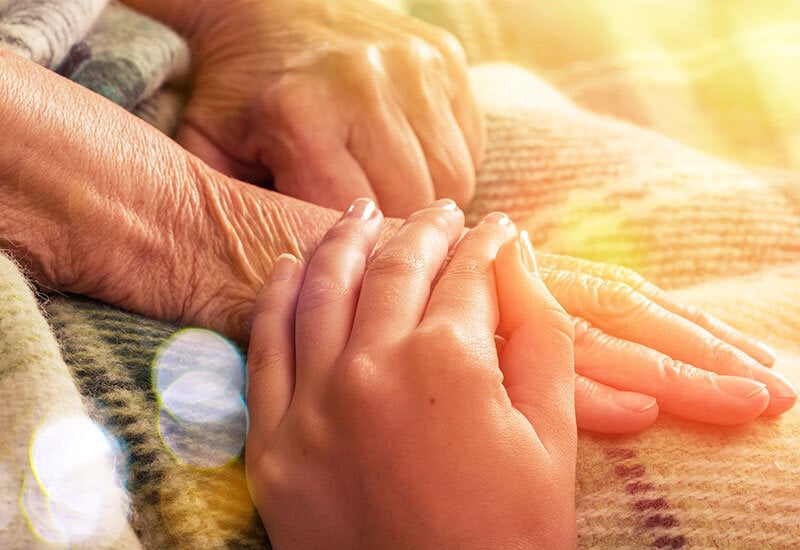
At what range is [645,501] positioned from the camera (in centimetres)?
57

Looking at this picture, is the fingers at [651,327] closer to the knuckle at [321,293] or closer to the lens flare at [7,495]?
the knuckle at [321,293]

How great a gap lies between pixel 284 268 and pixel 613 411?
291 millimetres

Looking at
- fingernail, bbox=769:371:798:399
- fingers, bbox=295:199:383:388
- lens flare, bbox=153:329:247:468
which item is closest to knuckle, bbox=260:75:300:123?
fingers, bbox=295:199:383:388

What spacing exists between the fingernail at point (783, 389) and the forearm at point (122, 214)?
414 mm

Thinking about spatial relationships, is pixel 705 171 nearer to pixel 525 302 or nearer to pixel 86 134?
pixel 525 302

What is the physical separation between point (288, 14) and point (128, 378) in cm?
63

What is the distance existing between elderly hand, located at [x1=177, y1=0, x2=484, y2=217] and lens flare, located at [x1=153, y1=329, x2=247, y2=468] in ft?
1.08

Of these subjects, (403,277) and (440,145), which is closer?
(403,277)

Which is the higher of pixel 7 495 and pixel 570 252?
pixel 7 495

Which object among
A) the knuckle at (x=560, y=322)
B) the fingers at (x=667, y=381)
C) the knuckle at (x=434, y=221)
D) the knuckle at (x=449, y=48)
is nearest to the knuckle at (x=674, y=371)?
the fingers at (x=667, y=381)

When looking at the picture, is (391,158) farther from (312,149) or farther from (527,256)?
(527,256)

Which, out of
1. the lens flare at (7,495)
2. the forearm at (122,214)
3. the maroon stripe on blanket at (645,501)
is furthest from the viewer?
the forearm at (122,214)

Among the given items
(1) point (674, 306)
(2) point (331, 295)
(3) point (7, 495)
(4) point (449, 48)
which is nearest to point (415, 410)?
(2) point (331, 295)

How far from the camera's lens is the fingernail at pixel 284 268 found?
688mm
